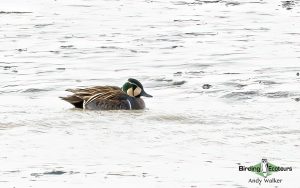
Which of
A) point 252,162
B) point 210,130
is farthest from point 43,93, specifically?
point 252,162

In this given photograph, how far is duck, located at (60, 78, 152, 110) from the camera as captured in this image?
16.2 metres

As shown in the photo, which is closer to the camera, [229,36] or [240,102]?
[240,102]

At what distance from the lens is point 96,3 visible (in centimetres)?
3162

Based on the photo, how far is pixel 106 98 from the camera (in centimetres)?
1623

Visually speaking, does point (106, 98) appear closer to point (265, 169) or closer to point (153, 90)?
point (153, 90)

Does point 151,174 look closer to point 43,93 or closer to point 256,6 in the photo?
point 43,93

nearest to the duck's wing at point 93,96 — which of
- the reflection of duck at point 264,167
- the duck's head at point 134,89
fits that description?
the duck's head at point 134,89

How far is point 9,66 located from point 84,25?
252 inches

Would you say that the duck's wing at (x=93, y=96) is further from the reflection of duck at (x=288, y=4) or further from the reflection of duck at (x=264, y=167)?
the reflection of duck at (x=288, y=4)

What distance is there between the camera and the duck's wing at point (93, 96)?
16.2m

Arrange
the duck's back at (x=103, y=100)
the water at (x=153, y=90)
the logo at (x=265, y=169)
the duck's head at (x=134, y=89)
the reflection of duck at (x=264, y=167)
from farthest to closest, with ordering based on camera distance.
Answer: the duck's head at (x=134, y=89) < the duck's back at (x=103, y=100) < the water at (x=153, y=90) < the reflection of duck at (x=264, y=167) < the logo at (x=265, y=169)

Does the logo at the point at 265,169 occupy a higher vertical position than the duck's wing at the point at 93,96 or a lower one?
lower

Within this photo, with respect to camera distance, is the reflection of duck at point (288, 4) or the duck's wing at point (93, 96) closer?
the duck's wing at point (93, 96)

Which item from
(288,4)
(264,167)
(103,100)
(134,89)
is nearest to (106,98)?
(103,100)
